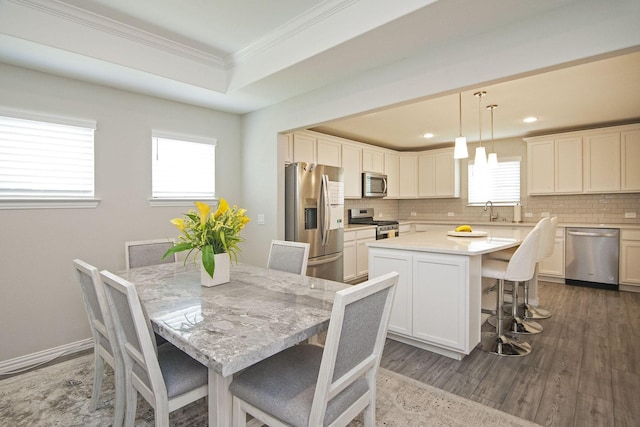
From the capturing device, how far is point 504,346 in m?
2.72

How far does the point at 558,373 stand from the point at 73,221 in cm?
401

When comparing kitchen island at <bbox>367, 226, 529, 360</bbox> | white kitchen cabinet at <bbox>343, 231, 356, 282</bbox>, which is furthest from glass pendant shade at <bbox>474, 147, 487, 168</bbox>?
white kitchen cabinet at <bbox>343, 231, 356, 282</bbox>

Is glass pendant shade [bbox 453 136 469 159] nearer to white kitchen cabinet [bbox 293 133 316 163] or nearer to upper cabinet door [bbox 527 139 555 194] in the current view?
white kitchen cabinet [bbox 293 133 316 163]

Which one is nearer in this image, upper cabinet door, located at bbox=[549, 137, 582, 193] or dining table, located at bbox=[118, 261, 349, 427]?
dining table, located at bbox=[118, 261, 349, 427]

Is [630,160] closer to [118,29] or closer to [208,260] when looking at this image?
[208,260]

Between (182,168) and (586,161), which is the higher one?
(586,161)

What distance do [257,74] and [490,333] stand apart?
319 centimetres

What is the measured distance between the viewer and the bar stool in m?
2.56

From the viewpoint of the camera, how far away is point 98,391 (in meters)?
1.89

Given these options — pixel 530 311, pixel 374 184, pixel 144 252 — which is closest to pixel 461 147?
pixel 530 311

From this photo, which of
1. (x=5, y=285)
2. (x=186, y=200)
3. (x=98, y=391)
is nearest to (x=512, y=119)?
(x=186, y=200)

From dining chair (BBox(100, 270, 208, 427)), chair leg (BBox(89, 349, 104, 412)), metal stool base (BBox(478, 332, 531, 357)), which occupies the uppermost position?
dining chair (BBox(100, 270, 208, 427))

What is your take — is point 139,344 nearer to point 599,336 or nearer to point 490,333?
point 490,333

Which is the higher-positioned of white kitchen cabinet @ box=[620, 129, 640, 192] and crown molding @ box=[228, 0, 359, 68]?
crown molding @ box=[228, 0, 359, 68]
